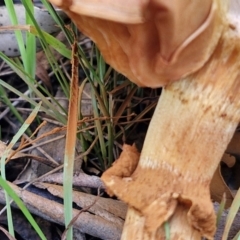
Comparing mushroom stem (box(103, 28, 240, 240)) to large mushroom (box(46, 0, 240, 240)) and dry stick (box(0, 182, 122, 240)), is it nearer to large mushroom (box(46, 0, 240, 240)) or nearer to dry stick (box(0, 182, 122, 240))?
large mushroom (box(46, 0, 240, 240))

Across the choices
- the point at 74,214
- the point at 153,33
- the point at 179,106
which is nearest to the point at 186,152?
the point at 179,106

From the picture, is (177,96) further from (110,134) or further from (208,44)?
(110,134)

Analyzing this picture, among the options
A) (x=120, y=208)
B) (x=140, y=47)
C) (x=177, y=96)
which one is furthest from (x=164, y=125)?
(x=120, y=208)

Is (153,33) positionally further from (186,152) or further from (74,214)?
(74,214)

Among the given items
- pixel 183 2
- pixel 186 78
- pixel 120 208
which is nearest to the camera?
pixel 183 2

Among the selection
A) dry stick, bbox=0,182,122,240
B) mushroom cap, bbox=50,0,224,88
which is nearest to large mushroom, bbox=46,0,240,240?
mushroom cap, bbox=50,0,224,88

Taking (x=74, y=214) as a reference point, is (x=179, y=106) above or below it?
above

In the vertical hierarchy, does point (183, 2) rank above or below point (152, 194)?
above
